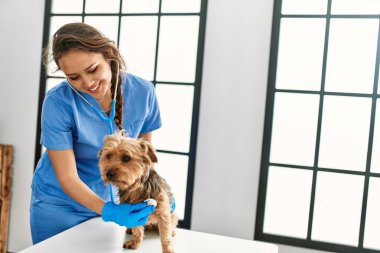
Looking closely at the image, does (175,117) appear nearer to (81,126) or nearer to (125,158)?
(81,126)

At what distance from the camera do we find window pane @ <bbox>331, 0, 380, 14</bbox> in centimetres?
245

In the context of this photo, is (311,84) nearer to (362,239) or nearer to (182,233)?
(362,239)

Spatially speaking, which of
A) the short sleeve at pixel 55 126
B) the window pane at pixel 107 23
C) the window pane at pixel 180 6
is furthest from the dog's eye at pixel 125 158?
the window pane at pixel 107 23

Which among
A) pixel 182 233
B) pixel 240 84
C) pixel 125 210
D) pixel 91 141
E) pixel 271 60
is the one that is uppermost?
pixel 271 60

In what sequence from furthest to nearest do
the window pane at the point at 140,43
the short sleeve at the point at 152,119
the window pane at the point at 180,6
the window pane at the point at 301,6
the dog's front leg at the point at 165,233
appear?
the window pane at the point at 140,43, the window pane at the point at 180,6, the window pane at the point at 301,6, the short sleeve at the point at 152,119, the dog's front leg at the point at 165,233

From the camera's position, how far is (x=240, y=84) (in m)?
2.59

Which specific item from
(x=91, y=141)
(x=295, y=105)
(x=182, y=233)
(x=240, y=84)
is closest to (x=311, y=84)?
(x=295, y=105)

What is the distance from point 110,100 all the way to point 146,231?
57 centimetres

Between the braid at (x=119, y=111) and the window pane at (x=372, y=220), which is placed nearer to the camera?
the braid at (x=119, y=111)

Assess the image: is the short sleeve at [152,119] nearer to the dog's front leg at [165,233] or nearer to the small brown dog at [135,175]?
the small brown dog at [135,175]

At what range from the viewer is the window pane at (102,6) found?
2999 mm

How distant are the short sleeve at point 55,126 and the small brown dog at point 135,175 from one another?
35 centimetres

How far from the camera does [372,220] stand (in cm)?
254

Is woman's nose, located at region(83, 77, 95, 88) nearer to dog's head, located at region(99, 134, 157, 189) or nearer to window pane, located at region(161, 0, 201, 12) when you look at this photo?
dog's head, located at region(99, 134, 157, 189)
